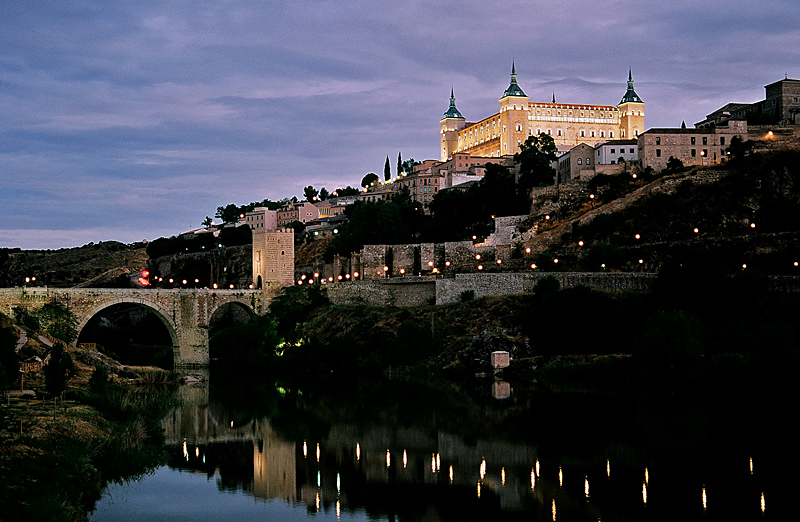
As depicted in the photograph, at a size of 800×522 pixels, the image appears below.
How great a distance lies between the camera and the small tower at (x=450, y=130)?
135000 millimetres

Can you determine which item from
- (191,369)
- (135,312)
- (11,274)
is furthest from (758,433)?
(11,274)

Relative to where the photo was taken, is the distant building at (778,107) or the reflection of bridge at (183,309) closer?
the reflection of bridge at (183,309)

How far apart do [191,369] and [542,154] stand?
44.1m

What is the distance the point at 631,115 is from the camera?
115250 millimetres

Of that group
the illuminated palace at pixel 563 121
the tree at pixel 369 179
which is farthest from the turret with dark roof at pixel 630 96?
the tree at pixel 369 179

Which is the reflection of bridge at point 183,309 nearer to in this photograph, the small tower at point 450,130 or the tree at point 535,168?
the tree at point 535,168

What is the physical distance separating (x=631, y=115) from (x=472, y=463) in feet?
315

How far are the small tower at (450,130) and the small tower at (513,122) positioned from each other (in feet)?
55.4

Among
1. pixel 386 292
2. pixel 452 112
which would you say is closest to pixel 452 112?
pixel 452 112

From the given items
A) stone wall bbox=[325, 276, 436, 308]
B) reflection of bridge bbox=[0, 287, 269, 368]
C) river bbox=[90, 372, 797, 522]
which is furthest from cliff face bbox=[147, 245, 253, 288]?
river bbox=[90, 372, 797, 522]

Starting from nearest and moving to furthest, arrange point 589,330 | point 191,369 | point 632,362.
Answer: point 632,362 < point 589,330 < point 191,369

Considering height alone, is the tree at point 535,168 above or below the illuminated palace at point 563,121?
below

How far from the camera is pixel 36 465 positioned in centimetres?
2061

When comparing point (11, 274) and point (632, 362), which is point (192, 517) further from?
point (11, 274)
